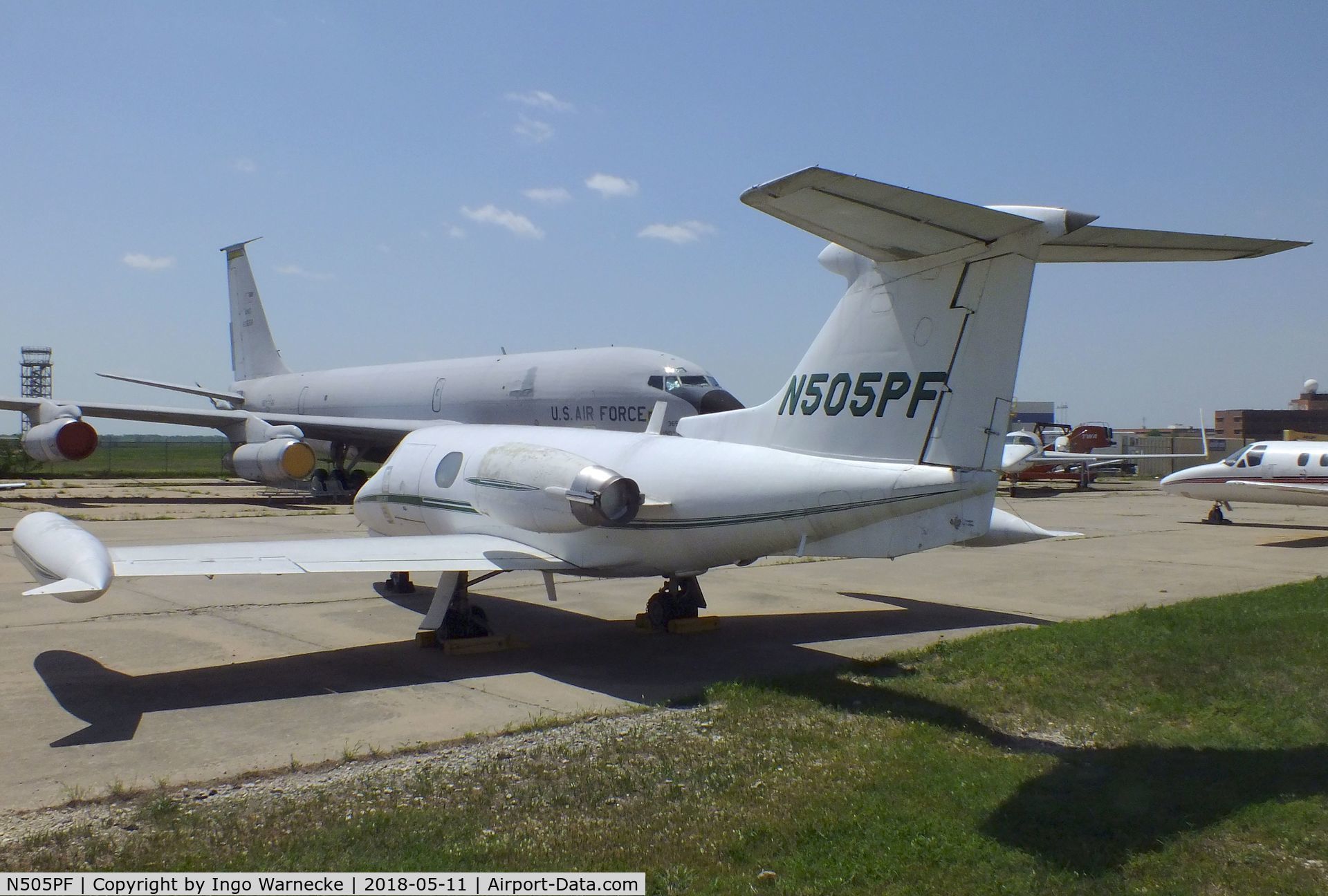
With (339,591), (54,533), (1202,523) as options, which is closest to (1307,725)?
(54,533)

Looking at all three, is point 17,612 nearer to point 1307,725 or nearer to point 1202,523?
point 1307,725

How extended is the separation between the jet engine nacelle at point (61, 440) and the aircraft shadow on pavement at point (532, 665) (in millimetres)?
17266

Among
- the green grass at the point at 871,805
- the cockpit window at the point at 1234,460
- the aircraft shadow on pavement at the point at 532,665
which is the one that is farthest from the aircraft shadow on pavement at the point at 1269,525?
the green grass at the point at 871,805

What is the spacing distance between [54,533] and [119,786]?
2763mm

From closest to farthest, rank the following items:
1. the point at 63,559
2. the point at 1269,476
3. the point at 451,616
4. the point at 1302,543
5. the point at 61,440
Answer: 1. the point at 63,559
2. the point at 451,616
3. the point at 1302,543
4. the point at 1269,476
5. the point at 61,440

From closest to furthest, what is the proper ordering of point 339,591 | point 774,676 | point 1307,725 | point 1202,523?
point 1307,725
point 774,676
point 339,591
point 1202,523

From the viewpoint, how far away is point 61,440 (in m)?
24.0

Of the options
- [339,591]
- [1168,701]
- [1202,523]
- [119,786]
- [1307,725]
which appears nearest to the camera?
[119,786]

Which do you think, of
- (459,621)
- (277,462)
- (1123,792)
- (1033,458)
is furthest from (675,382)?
(1033,458)

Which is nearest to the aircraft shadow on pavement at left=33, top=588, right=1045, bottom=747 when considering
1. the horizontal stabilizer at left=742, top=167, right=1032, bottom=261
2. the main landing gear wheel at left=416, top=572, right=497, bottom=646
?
the main landing gear wheel at left=416, top=572, right=497, bottom=646

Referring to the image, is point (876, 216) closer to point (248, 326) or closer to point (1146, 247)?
point (1146, 247)

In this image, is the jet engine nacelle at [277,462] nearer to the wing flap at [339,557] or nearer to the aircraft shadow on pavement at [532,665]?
the aircraft shadow on pavement at [532,665]

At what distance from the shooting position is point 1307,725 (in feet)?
21.8

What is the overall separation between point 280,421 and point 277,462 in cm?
320
